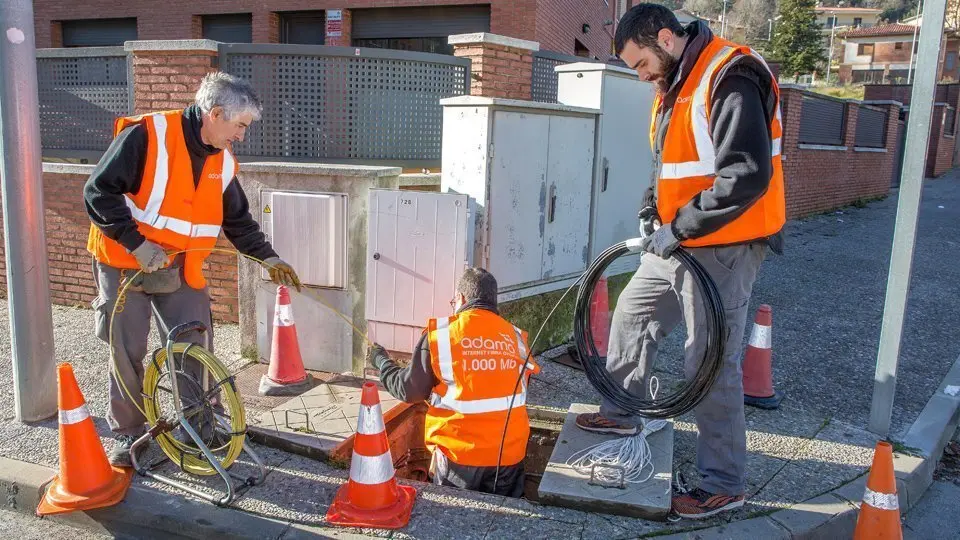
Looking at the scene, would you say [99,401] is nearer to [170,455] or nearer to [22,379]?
[22,379]

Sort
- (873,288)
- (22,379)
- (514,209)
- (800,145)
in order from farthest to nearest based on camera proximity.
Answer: (800,145)
(873,288)
(514,209)
(22,379)

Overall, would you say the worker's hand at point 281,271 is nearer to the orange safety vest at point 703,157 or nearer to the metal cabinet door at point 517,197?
the metal cabinet door at point 517,197

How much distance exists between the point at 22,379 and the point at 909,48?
69480 millimetres

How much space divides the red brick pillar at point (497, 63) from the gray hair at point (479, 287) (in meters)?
3.53

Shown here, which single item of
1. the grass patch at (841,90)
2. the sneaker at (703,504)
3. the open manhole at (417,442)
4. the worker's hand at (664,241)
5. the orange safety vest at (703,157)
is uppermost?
the grass patch at (841,90)

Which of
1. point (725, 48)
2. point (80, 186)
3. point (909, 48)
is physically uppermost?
point (909, 48)

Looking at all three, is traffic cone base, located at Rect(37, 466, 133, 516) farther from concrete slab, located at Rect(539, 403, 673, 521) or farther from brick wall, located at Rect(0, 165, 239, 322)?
brick wall, located at Rect(0, 165, 239, 322)

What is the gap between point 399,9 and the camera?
13773mm

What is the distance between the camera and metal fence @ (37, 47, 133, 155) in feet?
21.7

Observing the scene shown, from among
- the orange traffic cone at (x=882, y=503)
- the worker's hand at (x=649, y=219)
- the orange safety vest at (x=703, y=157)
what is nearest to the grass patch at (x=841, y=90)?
the worker's hand at (x=649, y=219)

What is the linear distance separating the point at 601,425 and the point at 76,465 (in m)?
2.50

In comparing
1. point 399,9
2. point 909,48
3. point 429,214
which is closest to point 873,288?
point 429,214

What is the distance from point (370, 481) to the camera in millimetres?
3201

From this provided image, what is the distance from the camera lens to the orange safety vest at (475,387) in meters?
3.45
